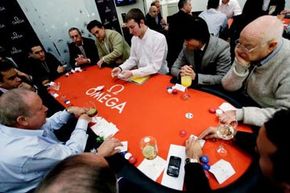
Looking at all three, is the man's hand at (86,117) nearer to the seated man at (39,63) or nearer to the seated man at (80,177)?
the seated man at (80,177)

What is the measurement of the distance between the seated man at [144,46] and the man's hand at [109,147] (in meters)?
1.11

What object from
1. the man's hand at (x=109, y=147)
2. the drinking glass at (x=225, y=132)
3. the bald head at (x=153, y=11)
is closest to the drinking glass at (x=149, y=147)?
the man's hand at (x=109, y=147)

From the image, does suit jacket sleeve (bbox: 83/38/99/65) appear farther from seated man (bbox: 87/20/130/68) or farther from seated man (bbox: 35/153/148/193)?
seated man (bbox: 35/153/148/193)

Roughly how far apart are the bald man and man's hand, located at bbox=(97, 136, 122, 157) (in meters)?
0.93

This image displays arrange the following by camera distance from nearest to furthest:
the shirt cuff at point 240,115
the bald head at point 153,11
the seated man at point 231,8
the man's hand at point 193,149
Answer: the man's hand at point 193,149
the shirt cuff at point 240,115
the seated man at point 231,8
the bald head at point 153,11

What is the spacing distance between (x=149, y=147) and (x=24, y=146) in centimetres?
91

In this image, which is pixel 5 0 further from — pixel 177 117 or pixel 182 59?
pixel 177 117

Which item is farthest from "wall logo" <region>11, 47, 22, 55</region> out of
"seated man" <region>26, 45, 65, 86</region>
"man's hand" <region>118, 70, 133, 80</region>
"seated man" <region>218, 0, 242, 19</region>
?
"seated man" <region>218, 0, 242, 19</region>

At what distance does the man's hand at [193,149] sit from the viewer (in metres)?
1.34

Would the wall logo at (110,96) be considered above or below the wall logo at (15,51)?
below

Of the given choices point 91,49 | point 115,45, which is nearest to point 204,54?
point 115,45

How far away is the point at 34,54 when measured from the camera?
3846 mm

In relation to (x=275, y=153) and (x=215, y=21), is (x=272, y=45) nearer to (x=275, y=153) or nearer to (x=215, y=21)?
(x=275, y=153)

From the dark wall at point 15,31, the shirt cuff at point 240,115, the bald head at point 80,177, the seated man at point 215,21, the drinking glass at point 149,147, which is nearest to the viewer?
the bald head at point 80,177
